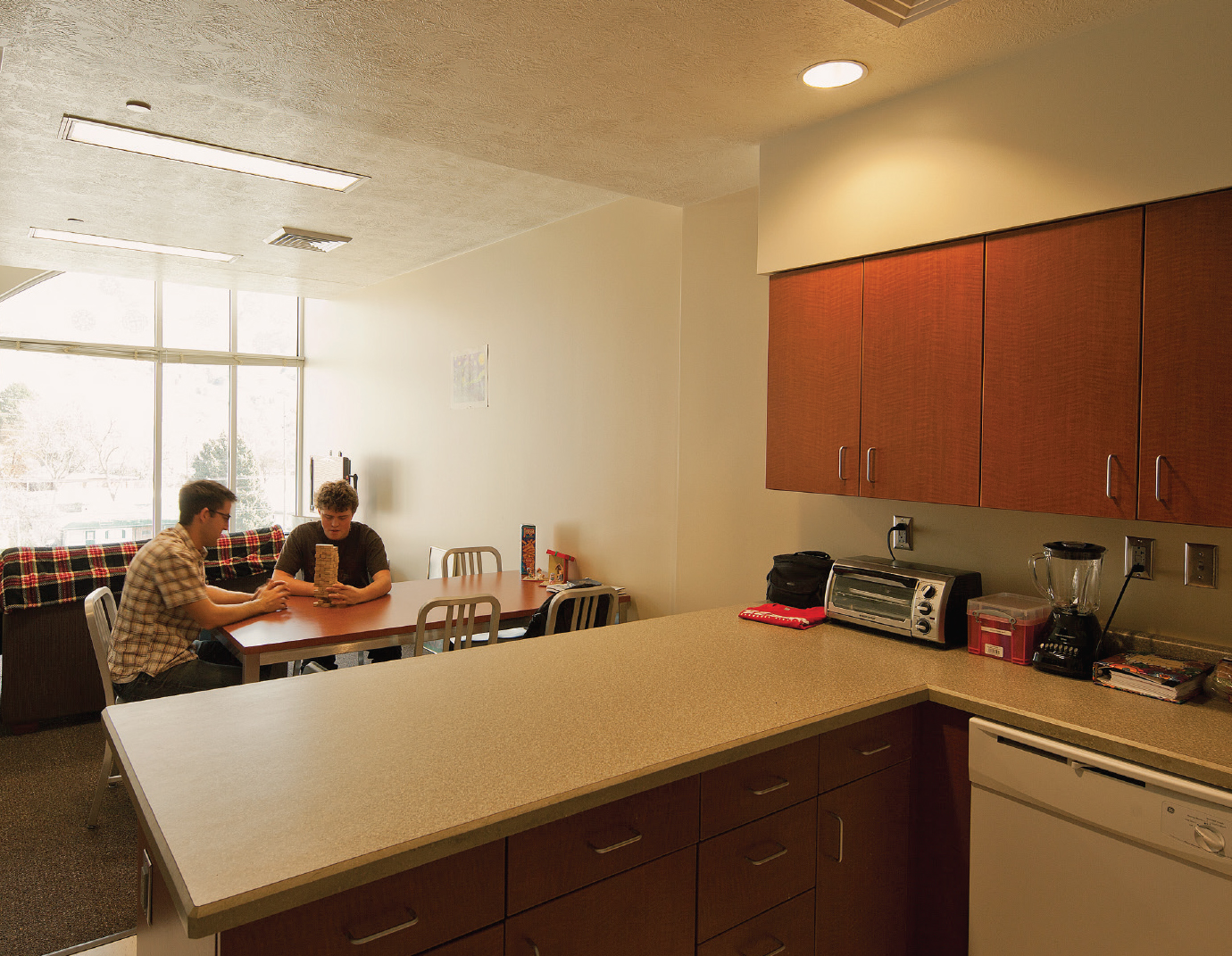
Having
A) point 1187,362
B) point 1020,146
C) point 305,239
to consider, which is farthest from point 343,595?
point 1187,362

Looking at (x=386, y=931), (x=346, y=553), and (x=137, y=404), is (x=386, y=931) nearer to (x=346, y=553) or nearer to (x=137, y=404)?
(x=346, y=553)

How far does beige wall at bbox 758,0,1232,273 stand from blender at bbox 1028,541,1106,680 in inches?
33.5

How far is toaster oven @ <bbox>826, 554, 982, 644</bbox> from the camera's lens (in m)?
2.24

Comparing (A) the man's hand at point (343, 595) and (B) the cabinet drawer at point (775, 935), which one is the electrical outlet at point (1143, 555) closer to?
(B) the cabinet drawer at point (775, 935)

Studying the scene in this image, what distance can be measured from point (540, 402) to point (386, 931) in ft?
11.9

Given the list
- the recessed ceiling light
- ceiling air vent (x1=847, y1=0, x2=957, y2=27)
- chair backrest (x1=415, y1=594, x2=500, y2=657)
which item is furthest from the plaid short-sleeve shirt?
ceiling air vent (x1=847, y1=0, x2=957, y2=27)

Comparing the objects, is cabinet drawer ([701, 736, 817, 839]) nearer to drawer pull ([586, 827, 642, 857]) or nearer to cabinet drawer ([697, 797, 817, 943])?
cabinet drawer ([697, 797, 817, 943])

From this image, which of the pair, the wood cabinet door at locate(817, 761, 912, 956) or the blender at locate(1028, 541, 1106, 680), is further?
the blender at locate(1028, 541, 1106, 680)

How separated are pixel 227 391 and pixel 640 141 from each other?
21.9 ft

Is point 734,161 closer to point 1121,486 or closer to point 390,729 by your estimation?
point 1121,486

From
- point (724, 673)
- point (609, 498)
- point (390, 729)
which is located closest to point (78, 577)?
point (609, 498)

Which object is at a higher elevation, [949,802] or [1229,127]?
[1229,127]

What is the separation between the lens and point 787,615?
2568 mm

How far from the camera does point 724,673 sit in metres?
2.01
